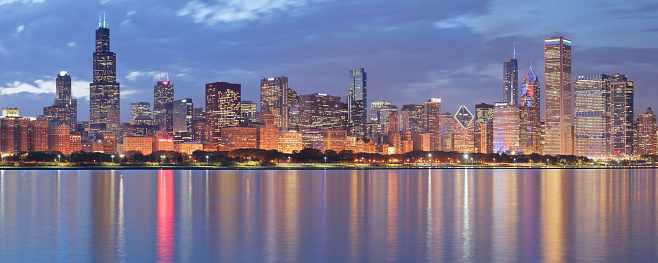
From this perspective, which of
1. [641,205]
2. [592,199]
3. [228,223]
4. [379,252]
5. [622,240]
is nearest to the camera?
[379,252]

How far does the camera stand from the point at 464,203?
6094 centimetres

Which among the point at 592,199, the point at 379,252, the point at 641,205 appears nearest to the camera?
the point at 379,252

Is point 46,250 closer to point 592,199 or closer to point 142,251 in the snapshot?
point 142,251

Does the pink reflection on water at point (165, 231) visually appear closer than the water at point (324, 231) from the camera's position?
Yes

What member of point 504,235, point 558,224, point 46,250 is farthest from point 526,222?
point 46,250

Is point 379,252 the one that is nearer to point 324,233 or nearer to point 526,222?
point 324,233

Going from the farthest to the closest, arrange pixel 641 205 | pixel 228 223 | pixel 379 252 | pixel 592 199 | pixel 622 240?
pixel 592 199, pixel 641 205, pixel 228 223, pixel 622 240, pixel 379 252

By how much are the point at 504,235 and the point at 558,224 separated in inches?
307

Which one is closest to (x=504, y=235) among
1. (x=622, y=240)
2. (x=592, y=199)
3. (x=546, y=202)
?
(x=622, y=240)

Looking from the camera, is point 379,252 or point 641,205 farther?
point 641,205

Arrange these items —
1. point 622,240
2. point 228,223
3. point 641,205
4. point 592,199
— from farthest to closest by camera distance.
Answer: point 592,199, point 641,205, point 228,223, point 622,240

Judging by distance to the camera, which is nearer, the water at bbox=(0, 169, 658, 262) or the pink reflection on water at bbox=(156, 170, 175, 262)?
the pink reflection on water at bbox=(156, 170, 175, 262)

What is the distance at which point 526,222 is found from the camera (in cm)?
4419

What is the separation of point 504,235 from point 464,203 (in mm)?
24001
